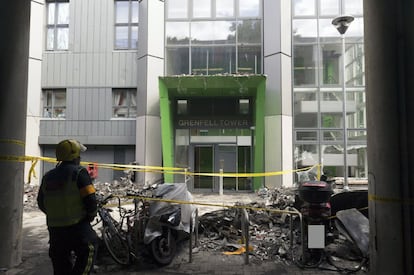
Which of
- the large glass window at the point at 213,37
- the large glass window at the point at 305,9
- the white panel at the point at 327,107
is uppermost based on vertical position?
the large glass window at the point at 305,9

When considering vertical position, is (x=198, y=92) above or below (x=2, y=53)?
above

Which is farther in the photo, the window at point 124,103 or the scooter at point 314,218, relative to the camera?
the window at point 124,103

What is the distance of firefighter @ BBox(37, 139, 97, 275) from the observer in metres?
3.44

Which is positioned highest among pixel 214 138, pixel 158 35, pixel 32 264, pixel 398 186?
pixel 158 35

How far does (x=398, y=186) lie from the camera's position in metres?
4.18

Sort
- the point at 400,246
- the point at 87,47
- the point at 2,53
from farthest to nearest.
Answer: the point at 87,47 → the point at 2,53 → the point at 400,246

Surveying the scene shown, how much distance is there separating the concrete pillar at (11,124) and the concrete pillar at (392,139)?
191 inches

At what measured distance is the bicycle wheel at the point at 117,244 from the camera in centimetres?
502

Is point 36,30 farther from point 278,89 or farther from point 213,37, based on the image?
point 278,89

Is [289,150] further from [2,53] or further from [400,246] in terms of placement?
[2,53]

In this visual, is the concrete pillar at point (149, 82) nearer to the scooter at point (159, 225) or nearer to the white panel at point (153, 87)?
the white panel at point (153, 87)

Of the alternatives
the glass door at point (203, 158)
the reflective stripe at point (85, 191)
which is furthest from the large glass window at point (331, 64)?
the reflective stripe at point (85, 191)

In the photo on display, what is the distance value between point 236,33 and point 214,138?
16.4 ft

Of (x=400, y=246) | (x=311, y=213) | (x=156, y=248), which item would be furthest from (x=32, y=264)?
(x=400, y=246)
